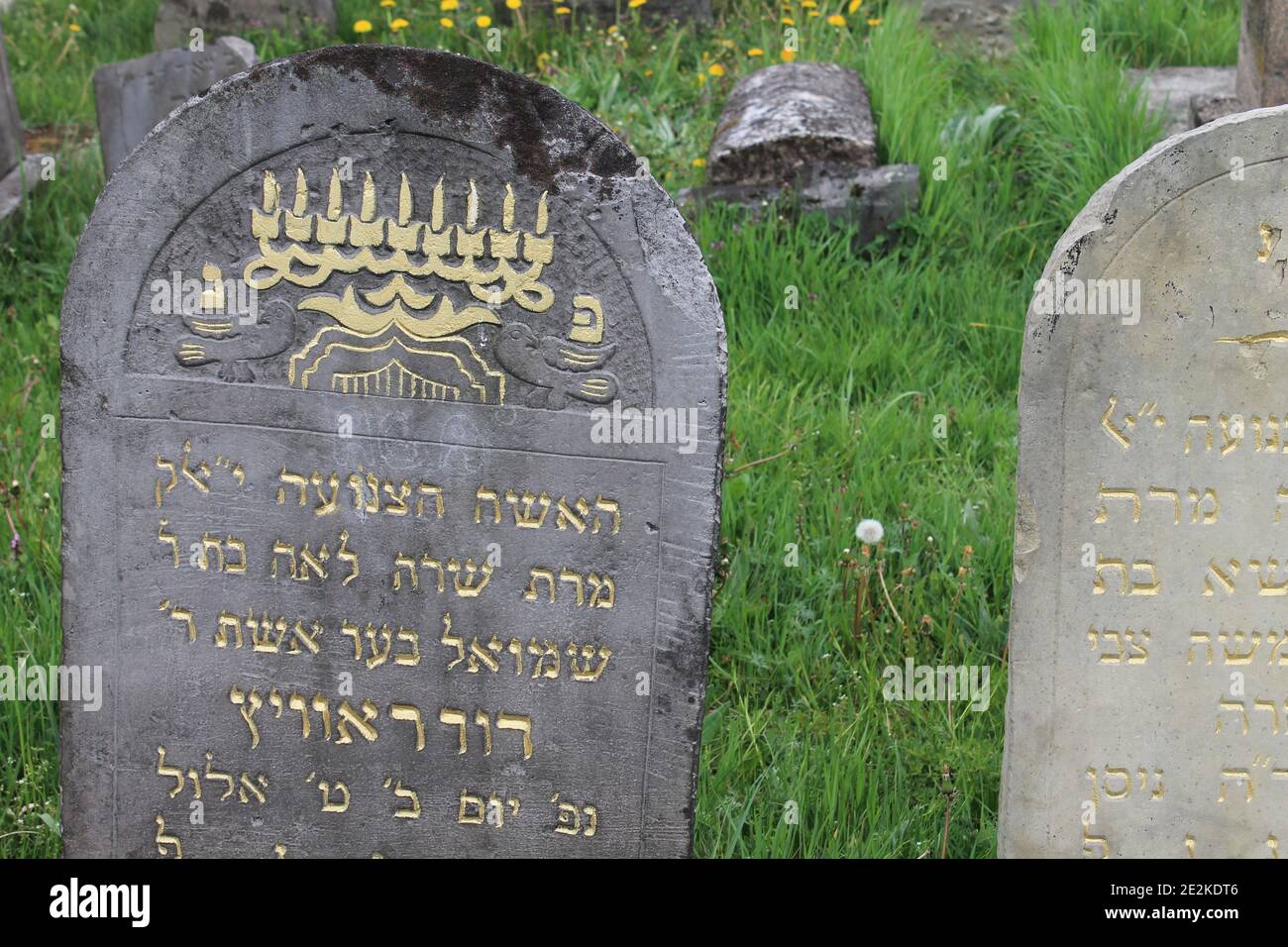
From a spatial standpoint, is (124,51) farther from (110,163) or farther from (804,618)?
(804,618)

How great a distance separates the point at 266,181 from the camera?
2.78m

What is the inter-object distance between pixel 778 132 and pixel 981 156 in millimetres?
751

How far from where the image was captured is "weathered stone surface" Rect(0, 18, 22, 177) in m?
6.05

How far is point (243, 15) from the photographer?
7.11 m

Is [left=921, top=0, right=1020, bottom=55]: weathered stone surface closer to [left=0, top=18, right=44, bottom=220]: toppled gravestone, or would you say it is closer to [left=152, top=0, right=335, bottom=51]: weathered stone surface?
[left=152, top=0, right=335, bottom=51]: weathered stone surface

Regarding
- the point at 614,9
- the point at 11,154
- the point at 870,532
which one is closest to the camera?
the point at 870,532

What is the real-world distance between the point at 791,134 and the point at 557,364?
2834 mm

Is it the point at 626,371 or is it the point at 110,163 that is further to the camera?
the point at 110,163

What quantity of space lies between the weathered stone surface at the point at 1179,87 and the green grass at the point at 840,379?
0.43 feet

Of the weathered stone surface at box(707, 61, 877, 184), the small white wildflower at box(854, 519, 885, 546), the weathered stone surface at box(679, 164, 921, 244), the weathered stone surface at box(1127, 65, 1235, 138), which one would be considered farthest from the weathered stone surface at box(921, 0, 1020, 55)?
the small white wildflower at box(854, 519, 885, 546)

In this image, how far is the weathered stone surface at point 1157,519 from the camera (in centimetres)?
276

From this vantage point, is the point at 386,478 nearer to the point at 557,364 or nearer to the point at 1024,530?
the point at 557,364

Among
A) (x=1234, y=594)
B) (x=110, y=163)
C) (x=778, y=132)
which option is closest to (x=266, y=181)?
(x=1234, y=594)

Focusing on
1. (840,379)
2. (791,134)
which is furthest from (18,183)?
(840,379)
